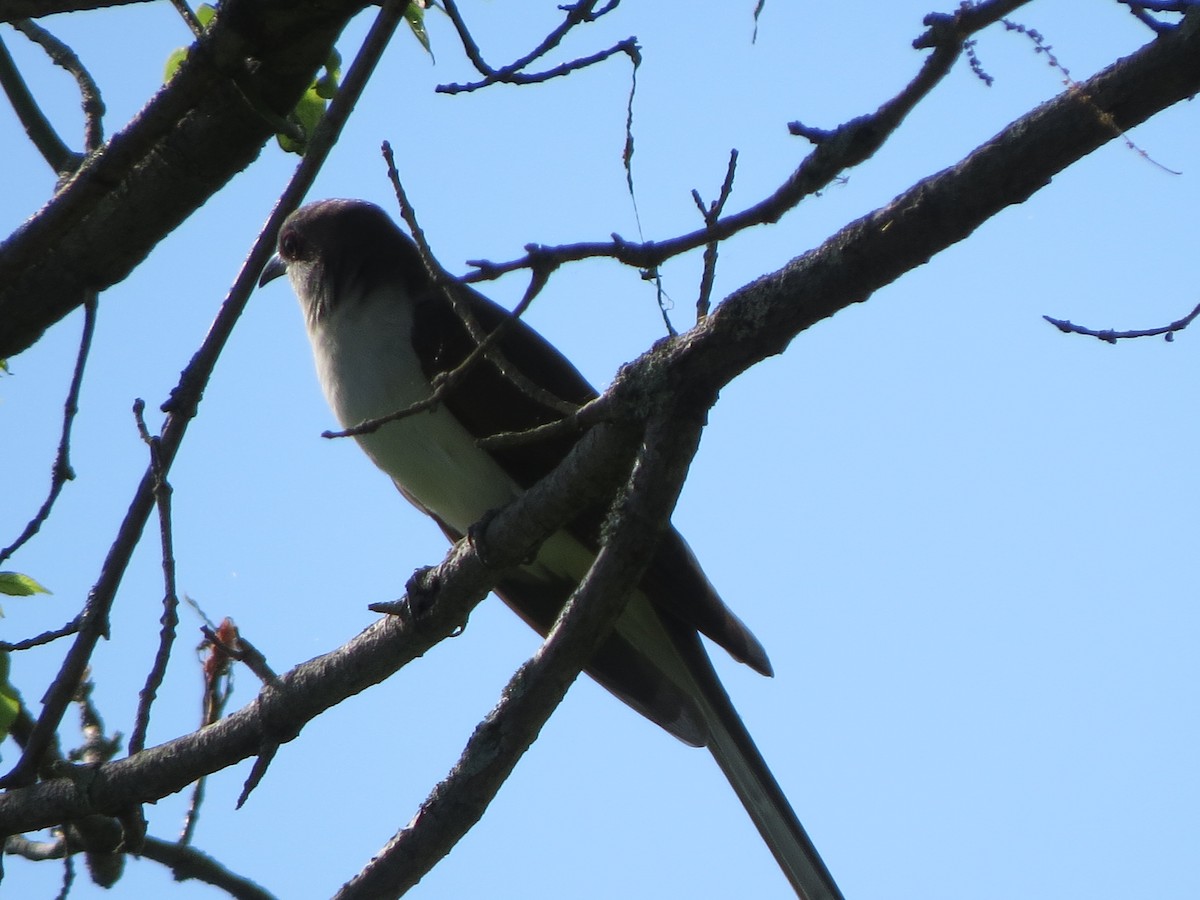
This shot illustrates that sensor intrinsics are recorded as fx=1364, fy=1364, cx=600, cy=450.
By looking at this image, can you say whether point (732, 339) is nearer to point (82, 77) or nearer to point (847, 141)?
point (847, 141)

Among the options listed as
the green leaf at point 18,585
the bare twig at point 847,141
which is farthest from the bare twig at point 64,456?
the bare twig at point 847,141

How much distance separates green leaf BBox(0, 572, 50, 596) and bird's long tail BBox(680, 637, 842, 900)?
75.2 inches

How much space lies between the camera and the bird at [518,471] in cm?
406

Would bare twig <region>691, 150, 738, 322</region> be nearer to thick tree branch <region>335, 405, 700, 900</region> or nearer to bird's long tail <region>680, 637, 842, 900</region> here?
thick tree branch <region>335, 405, 700, 900</region>

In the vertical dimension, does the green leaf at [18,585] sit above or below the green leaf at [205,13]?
below

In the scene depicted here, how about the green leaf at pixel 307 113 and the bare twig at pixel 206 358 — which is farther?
the green leaf at pixel 307 113

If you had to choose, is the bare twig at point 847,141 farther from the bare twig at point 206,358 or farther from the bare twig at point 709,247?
the bare twig at point 206,358

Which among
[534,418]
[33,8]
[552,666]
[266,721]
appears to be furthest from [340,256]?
[552,666]

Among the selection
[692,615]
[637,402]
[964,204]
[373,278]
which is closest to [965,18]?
[964,204]

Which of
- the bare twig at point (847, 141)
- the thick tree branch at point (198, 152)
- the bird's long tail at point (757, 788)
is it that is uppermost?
the thick tree branch at point (198, 152)

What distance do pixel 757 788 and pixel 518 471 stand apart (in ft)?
4.01

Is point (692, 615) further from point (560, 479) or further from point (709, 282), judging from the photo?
point (709, 282)

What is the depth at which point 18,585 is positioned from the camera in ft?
10.7

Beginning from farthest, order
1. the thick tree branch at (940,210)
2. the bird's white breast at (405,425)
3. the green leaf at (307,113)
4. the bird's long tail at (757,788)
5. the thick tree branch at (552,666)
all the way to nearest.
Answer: the bird's white breast at (405,425) < the green leaf at (307,113) < the bird's long tail at (757,788) < the thick tree branch at (552,666) < the thick tree branch at (940,210)
